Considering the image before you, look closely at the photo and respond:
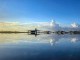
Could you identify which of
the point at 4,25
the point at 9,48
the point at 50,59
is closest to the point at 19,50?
the point at 9,48

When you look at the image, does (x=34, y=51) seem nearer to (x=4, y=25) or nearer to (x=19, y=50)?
(x=19, y=50)

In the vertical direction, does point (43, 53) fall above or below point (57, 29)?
below

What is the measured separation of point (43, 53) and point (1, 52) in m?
0.87

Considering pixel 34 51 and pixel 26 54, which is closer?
pixel 26 54

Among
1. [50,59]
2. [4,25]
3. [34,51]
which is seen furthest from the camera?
[4,25]

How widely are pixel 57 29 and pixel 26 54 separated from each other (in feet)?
6.54

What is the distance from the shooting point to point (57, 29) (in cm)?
604

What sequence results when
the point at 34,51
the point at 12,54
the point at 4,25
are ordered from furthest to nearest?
the point at 4,25 < the point at 34,51 < the point at 12,54

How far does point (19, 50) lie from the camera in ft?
15.2

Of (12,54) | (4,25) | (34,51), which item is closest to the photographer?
(12,54)

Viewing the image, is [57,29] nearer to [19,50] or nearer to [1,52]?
[19,50]

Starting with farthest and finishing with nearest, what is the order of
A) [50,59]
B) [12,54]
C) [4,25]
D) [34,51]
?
[4,25] < [34,51] < [12,54] < [50,59]

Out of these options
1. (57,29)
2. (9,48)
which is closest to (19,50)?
(9,48)

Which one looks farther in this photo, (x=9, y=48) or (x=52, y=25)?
(x=52, y=25)
